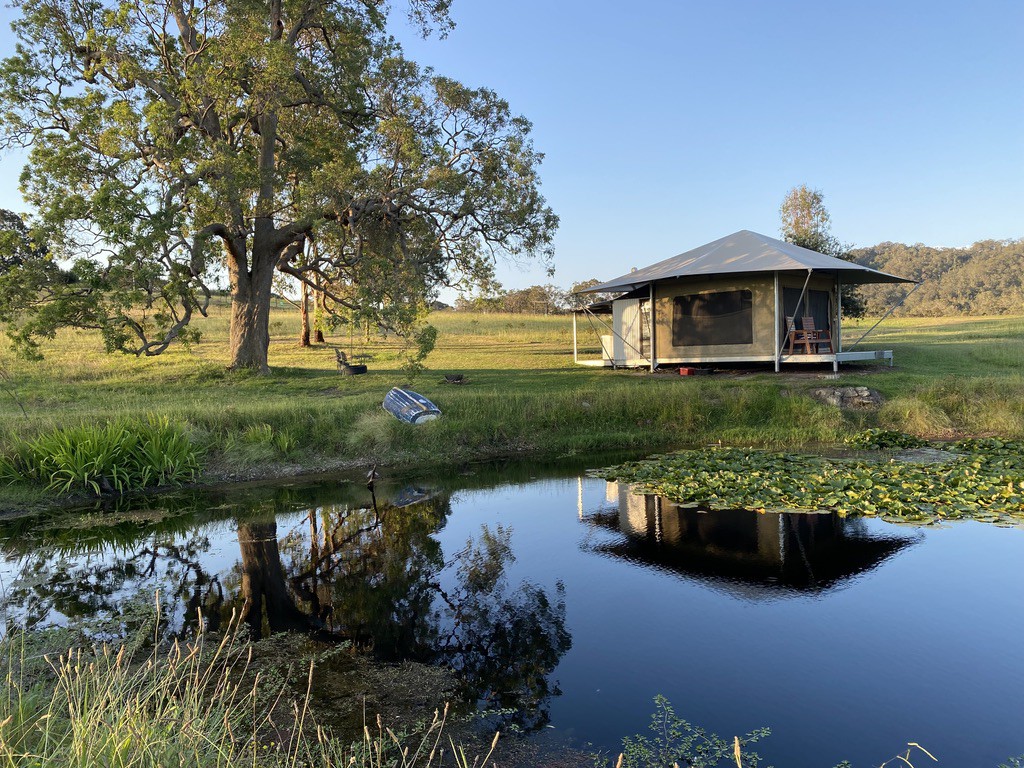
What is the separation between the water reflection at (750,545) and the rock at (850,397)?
6.49m

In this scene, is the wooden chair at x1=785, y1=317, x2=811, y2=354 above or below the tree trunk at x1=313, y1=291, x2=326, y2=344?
below

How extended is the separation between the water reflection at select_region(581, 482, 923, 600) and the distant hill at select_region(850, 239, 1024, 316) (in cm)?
4856

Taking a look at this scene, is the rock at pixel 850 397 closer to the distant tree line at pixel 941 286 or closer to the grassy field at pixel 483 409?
the grassy field at pixel 483 409

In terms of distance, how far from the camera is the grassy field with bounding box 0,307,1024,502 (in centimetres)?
1245

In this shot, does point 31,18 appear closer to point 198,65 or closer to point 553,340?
point 198,65

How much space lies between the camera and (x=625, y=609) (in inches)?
253

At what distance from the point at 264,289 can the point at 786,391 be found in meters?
14.0

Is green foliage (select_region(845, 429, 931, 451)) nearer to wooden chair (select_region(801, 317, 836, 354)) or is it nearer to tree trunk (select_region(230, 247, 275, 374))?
wooden chair (select_region(801, 317, 836, 354))

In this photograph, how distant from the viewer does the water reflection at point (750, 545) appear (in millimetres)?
7070

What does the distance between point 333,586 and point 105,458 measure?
569 centimetres

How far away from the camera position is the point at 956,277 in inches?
3024

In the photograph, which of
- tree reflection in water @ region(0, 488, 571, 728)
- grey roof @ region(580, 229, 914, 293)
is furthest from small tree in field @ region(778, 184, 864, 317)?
tree reflection in water @ region(0, 488, 571, 728)

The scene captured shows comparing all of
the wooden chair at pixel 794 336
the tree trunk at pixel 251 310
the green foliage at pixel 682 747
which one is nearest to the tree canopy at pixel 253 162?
the tree trunk at pixel 251 310

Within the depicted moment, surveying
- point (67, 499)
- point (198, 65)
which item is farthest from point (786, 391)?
point (198, 65)
